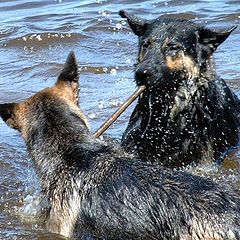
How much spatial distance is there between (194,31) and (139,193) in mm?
2934

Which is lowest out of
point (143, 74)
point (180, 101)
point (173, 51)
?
point (180, 101)

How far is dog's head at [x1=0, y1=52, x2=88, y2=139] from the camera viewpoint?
7168 millimetres

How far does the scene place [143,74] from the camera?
846cm

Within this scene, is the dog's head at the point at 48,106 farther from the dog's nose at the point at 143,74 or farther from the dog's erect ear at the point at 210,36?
the dog's erect ear at the point at 210,36

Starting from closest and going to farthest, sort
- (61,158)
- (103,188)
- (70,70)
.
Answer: (103,188) < (61,158) < (70,70)

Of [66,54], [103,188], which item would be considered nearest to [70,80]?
[103,188]

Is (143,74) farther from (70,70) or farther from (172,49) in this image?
(70,70)

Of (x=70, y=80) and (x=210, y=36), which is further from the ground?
→ (x=70, y=80)

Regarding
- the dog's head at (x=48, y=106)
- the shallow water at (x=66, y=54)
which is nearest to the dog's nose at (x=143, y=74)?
the dog's head at (x=48, y=106)

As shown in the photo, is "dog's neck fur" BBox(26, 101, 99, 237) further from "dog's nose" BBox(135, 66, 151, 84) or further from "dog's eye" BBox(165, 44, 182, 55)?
"dog's eye" BBox(165, 44, 182, 55)

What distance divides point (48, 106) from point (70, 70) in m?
0.54

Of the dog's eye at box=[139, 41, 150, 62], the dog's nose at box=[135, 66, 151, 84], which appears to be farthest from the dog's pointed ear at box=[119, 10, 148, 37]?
the dog's nose at box=[135, 66, 151, 84]

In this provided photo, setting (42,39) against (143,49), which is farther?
(42,39)

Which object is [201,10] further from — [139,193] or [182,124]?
[139,193]
